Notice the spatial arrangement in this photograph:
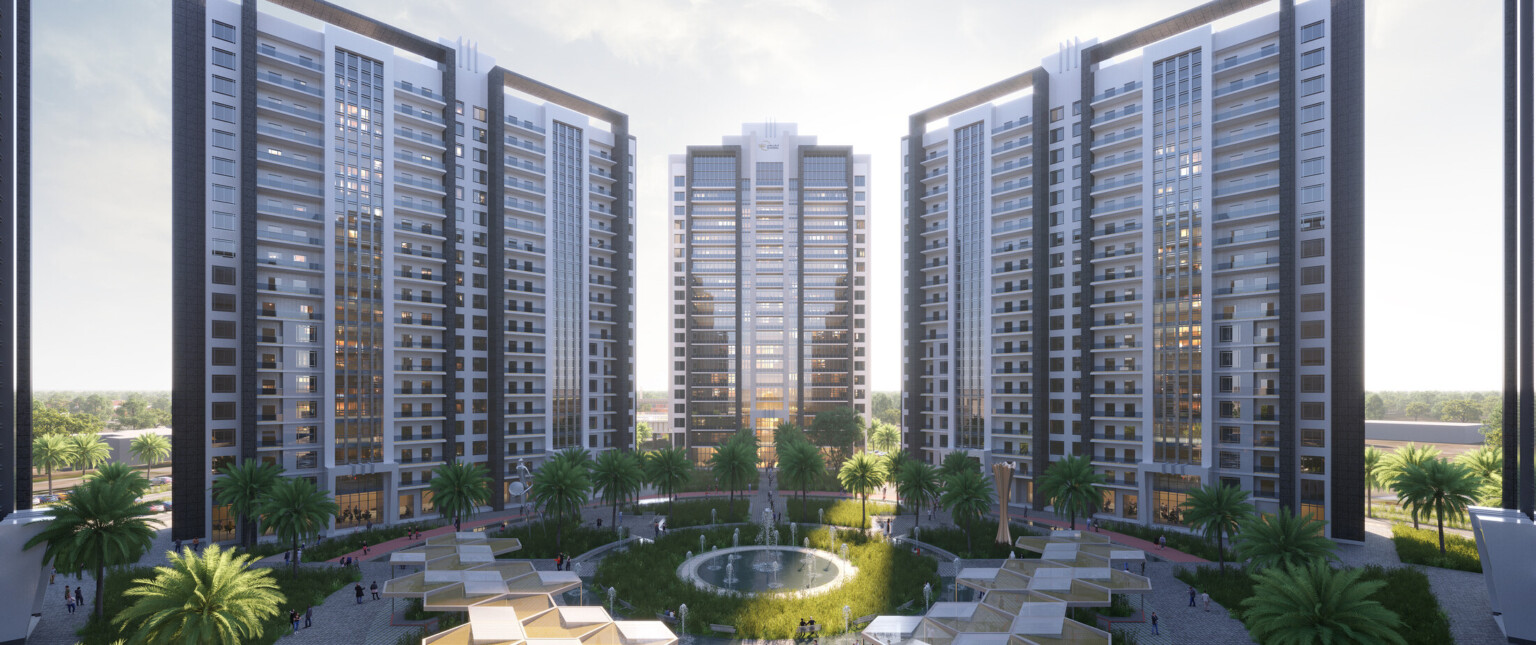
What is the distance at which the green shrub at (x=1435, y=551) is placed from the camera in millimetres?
44250

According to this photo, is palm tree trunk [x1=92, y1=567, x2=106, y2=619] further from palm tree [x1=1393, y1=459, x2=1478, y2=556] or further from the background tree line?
palm tree [x1=1393, y1=459, x2=1478, y2=556]

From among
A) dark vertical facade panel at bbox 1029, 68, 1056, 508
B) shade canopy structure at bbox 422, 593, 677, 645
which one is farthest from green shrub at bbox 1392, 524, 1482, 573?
shade canopy structure at bbox 422, 593, 677, 645

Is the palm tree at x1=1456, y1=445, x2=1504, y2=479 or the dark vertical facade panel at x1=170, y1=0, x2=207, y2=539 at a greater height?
the dark vertical facade panel at x1=170, y1=0, x2=207, y2=539

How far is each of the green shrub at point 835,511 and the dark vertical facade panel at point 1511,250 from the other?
40.9 m

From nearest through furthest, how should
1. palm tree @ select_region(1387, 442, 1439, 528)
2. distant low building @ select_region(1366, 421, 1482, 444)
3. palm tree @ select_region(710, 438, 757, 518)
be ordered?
palm tree @ select_region(1387, 442, 1439, 528)
palm tree @ select_region(710, 438, 757, 518)
distant low building @ select_region(1366, 421, 1482, 444)

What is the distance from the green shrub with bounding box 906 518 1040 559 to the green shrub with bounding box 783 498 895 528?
6.29 meters

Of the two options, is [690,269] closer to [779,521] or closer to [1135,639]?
[779,521]

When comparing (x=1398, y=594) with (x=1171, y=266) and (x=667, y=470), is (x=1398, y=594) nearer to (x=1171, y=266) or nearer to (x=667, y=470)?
(x=1171, y=266)

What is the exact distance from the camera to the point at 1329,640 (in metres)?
24.9

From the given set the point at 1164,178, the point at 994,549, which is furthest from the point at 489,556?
the point at 1164,178

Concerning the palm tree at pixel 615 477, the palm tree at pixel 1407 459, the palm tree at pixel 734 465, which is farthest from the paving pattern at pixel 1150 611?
the palm tree at pixel 734 465

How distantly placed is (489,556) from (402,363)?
1282 inches

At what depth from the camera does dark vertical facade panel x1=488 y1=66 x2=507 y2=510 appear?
68438mm

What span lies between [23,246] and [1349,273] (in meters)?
92.0
